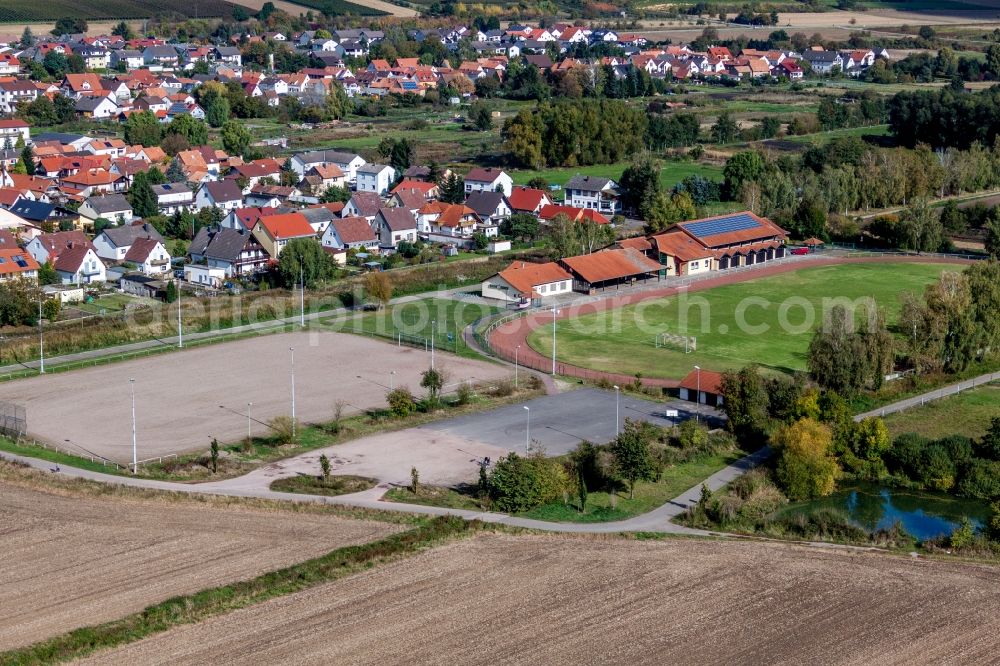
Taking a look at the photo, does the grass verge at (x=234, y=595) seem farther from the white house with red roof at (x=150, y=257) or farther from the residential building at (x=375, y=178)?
the residential building at (x=375, y=178)

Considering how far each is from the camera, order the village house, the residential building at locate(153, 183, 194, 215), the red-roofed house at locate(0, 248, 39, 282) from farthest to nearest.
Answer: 1. the residential building at locate(153, 183, 194, 215)
2. the village house
3. the red-roofed house at locate(0, 248, 39, 282)

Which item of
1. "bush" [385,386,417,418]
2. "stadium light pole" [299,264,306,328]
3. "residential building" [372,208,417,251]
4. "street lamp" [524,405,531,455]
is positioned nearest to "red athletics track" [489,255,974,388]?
"street lamp" [524,405,531,455]

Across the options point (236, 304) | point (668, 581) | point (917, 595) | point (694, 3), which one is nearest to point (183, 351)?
point (236, 304)

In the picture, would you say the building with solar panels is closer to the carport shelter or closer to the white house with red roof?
the carport shelter

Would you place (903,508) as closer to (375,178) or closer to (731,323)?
(731,323)

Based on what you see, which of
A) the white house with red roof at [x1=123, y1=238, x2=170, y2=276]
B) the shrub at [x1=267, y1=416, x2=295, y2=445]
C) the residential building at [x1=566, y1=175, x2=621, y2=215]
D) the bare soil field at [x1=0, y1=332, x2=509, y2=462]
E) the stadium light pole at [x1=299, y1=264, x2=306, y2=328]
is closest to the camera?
the shrub at [x1=267, y1=416, x2=295, y2=445]

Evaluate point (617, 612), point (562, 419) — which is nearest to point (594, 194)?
point (562, 419)

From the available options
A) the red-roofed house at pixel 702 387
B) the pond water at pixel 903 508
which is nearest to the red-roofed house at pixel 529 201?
the red-roofed house at pixel 702 387

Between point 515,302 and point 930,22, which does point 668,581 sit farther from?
point 930,22
